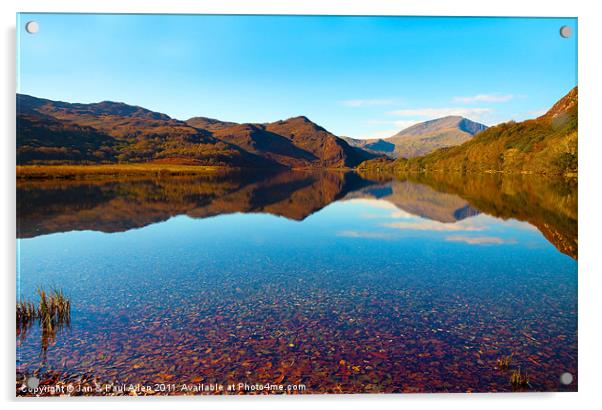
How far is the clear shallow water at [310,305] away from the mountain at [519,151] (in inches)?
270

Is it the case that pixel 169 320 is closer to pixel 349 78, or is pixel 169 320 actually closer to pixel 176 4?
pixel 176 4

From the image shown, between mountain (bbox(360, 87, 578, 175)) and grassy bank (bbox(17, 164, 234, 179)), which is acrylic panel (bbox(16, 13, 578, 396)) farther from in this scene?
mountain (bbox(360, 87, 578, 175))

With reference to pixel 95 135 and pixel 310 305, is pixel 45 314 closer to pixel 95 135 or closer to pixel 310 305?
pixel 310 305

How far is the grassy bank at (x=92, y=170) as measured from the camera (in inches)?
579

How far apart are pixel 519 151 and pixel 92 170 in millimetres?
94995

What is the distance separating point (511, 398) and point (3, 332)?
12.2m

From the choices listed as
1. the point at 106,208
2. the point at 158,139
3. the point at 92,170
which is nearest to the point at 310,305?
the point at 106,208

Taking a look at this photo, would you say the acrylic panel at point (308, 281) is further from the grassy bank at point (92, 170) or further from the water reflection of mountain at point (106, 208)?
the water reflection of mountain at point (106, 208)

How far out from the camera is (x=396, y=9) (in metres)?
9.95

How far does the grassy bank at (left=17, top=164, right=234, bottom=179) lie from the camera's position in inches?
579

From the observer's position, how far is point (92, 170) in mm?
57094

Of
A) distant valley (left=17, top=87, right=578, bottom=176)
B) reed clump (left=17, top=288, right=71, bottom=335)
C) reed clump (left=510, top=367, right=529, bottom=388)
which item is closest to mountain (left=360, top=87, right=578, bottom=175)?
distant valley (left=17, top=87, right=578, bottom=176)

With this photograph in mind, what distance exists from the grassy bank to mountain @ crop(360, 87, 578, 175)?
19.8 m

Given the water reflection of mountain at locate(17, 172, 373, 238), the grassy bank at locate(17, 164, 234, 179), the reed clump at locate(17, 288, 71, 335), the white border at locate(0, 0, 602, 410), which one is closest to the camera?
the white border at locate(0, 0, 602, 410)
